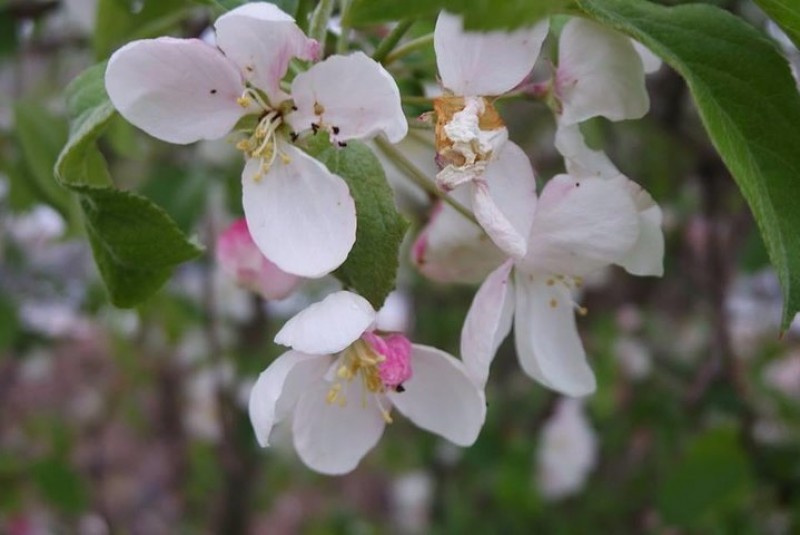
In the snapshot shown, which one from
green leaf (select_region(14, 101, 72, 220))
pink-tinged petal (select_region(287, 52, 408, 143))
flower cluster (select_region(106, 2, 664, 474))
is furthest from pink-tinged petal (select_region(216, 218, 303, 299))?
green leaf (select_region(14, 101, 72, 220))

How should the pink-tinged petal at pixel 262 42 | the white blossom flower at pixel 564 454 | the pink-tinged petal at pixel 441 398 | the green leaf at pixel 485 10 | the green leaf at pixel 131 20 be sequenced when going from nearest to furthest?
the green leaf at pixel 485 10
the pink-tinged petal at pixel 262 42
the pink-tinged petal at pixel 441 398
the green leaf at pixel 131 20
the white blossom flower at pixel 564 454

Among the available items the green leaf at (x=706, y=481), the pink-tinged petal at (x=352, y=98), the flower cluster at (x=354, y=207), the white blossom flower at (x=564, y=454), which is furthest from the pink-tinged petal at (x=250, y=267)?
the white blossom flower at (x=564, y=454)

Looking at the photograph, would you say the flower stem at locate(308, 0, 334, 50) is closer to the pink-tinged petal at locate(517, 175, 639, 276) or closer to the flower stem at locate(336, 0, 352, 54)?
the flower stem at locate(336, 0, 352, 54)

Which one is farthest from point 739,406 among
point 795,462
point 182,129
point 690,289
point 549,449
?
point 182,129

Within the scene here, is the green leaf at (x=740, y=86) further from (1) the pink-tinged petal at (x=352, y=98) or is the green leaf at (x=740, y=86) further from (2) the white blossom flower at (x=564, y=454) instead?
(2) the white blossom flower at (x=564, y=454)

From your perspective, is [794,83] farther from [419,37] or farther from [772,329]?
[772,329]
